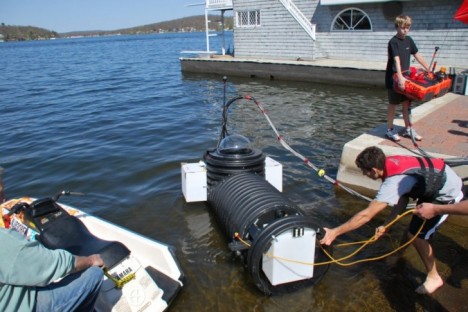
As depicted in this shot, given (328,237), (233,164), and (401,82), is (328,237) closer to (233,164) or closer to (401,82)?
(233,164)

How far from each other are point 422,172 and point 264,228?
1.66 m

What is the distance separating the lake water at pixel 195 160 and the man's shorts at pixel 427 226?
795 millimetres

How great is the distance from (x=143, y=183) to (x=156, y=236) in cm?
240

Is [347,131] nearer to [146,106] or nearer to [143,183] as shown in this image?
[143,183]

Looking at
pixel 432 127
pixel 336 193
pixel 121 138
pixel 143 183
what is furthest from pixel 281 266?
pixel 121 138

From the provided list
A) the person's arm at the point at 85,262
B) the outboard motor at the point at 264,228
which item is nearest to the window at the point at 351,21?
the outboard motor at the point at 264,228

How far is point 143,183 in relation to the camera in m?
8.55

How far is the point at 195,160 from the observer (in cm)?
995

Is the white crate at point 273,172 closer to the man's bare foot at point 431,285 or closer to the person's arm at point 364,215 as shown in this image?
the person's arm at point 364,215

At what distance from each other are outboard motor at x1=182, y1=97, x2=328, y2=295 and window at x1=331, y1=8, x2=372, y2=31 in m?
17.7

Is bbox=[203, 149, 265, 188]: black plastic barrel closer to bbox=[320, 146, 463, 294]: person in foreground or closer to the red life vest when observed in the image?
bbox=[320, 146, 463, 294]: person in foreground

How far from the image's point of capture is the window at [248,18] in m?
24.6

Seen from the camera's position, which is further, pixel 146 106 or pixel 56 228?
pixel 146 106

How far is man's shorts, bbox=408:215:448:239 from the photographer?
4.12m
